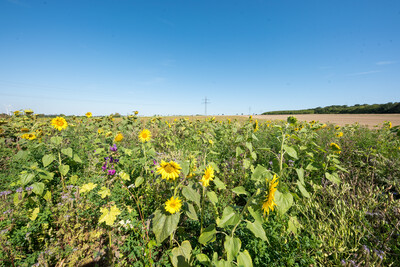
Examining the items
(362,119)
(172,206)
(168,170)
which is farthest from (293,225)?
(362,119)

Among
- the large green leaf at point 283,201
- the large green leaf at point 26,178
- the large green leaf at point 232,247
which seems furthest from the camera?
the large green leaf at point 26,178

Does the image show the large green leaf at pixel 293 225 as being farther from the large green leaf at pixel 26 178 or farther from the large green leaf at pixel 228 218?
the large green leaf at pixel 26 178

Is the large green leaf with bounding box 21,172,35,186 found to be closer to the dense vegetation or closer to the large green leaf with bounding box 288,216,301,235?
the dense vegetation

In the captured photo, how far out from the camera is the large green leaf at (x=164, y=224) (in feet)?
4.38

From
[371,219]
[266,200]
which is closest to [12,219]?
[266,200]

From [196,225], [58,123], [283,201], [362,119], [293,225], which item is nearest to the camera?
[283,201]

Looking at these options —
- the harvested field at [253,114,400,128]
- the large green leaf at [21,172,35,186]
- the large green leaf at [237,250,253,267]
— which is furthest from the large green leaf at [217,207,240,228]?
the harvested field at [253,114,400,128]

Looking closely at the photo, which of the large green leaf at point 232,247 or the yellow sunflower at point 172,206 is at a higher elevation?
the yellow sunflower at point 172,206

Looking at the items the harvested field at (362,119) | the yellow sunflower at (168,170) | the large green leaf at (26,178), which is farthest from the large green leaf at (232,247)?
the harvested field at (362,119)

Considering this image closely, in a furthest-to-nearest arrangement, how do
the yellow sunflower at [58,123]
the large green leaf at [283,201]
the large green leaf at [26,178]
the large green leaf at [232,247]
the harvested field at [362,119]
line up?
the harvested field at [362,119], the yellow sunflower at [58,123], the large green leaf at [26,178], the large green leaf at [283,201], the large green leaf at [232,247]

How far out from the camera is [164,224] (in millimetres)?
1388

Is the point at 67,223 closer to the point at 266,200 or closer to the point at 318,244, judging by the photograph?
Result: the point at 266,200

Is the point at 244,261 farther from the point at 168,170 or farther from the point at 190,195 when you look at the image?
the point at 168,170

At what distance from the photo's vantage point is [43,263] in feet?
4.93
